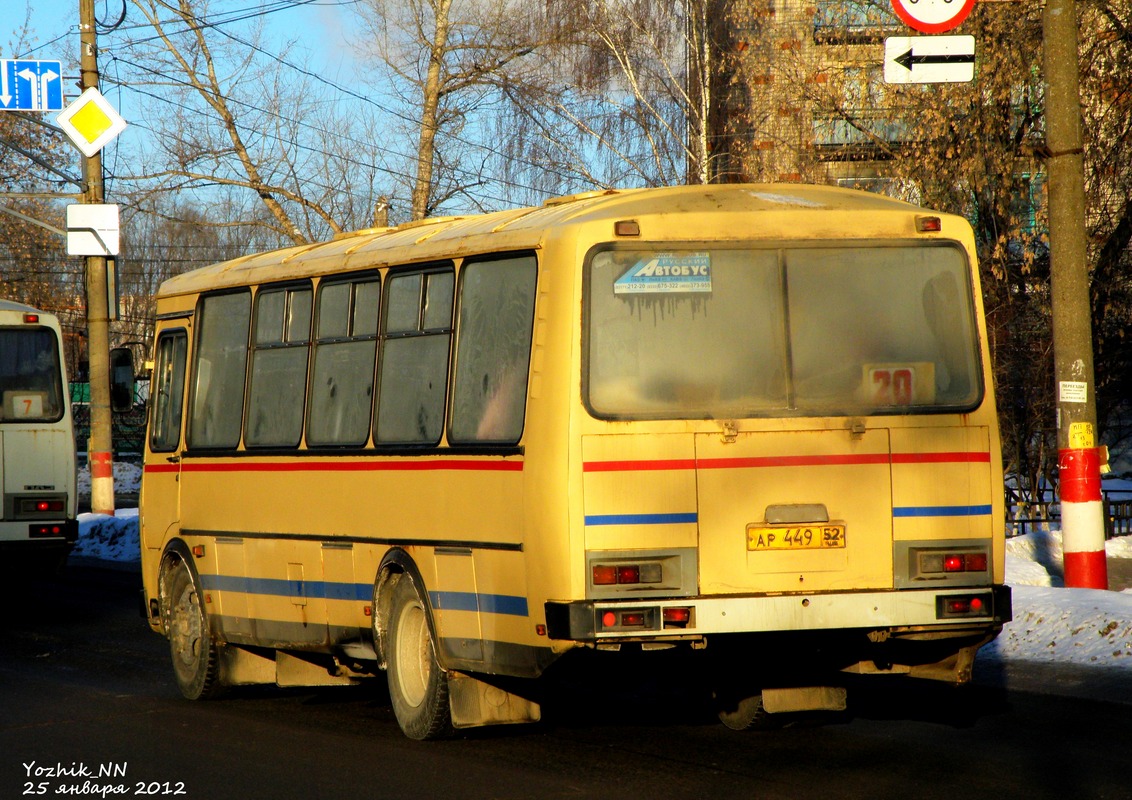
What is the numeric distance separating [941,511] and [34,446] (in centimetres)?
1295

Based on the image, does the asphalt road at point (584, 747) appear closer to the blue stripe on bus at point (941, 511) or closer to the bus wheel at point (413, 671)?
the bus wheel at point (413, 671)

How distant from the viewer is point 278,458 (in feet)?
33.6

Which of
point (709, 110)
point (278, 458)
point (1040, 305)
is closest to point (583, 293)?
point (278, 458)

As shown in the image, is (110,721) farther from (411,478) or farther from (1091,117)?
(1091,117)

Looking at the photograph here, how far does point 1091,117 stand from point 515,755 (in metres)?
13.7

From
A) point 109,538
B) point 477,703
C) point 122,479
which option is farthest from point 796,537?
point 122,479

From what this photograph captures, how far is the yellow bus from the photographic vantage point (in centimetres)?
759

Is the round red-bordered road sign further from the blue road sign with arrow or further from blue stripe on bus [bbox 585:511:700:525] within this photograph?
the blue road sign with arrow

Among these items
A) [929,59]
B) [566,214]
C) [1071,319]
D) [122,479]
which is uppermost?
[929,59]

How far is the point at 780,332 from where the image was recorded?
7945mm

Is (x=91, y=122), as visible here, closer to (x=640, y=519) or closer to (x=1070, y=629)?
(x=1070, y=629)

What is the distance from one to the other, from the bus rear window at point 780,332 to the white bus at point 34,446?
39.3 feet

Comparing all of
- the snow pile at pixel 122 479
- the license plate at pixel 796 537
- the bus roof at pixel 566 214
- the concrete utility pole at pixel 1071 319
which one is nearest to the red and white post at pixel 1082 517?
the concrete utility pole at pixel 1071 319

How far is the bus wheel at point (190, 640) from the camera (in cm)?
1106
